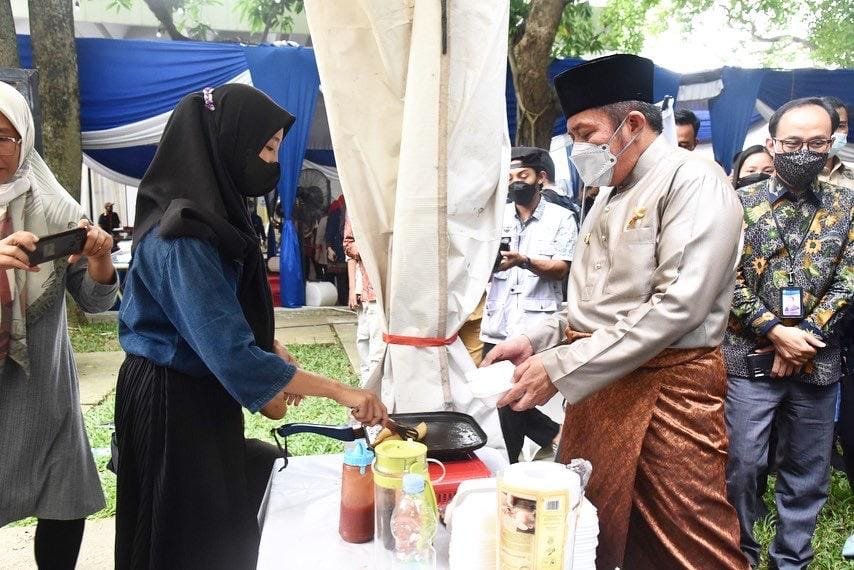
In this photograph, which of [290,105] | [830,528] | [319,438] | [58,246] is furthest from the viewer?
[290,105]

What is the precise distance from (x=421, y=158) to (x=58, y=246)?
110 cm

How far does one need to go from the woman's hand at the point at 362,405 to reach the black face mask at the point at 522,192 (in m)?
2.26

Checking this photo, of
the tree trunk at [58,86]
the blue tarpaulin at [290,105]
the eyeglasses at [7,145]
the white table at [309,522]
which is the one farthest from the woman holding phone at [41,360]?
the tree trunk at [58,86]

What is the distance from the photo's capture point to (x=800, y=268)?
2479 millimetres

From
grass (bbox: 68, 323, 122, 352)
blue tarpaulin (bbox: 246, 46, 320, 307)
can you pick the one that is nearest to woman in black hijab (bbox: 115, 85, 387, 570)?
grass (bbox: 68, 323, 122, 352)

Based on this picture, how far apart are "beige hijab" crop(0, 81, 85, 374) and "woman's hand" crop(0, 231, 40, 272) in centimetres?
26

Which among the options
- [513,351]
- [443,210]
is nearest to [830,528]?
[513,351]

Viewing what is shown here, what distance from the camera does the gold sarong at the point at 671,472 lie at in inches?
64.4

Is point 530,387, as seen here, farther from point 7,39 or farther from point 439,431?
point 7,39

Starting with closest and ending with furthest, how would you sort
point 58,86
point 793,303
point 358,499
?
point 358,499
point 793,303
point 58,86

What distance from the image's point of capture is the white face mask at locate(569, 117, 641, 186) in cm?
178

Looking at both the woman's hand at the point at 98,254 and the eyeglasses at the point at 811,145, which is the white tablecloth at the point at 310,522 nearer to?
the woman's hand at the point at 98,254

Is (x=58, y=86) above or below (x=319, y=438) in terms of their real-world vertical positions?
above

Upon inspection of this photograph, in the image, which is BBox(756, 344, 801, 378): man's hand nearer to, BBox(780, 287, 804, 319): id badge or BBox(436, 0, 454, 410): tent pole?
BBox(780, 287, 804, 319): id badge
